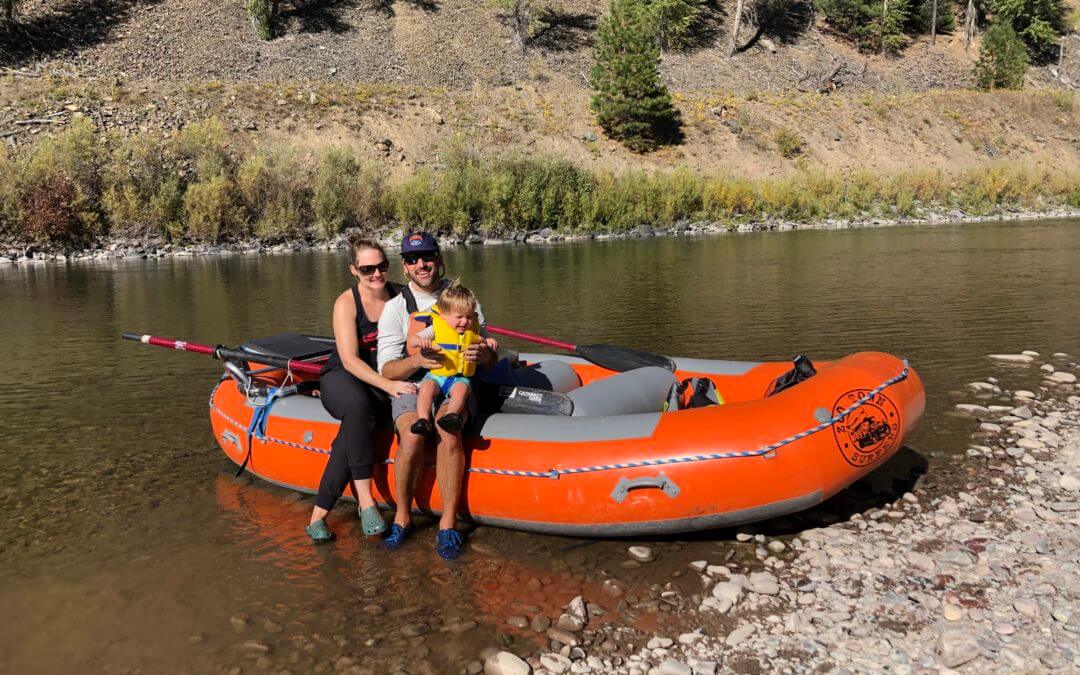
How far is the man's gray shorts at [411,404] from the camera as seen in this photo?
4680 millimetres

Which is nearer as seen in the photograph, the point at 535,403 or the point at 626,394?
the point at 535,403

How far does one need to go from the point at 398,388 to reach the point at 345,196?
26.5m

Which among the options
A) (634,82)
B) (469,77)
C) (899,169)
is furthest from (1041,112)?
(469,77)

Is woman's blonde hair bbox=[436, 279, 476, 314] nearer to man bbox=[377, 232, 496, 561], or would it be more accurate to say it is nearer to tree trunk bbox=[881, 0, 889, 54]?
man bbox=[377, 232, 496, 561]

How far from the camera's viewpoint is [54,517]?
531 cm

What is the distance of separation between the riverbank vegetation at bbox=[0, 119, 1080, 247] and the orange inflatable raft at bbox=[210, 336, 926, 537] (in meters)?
25.6

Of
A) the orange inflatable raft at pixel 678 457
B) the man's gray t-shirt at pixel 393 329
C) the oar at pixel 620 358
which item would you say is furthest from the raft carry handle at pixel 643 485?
the oar at pixel 620 358

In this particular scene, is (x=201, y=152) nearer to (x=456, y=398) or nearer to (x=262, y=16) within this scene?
(x=262, y=16)

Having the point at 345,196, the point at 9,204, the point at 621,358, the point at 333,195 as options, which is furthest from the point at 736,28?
the point at 621,358

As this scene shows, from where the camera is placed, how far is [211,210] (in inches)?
1102

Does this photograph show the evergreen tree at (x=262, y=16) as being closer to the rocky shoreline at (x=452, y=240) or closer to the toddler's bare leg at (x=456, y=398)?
the rocky shoreline at (x=452, y=240)

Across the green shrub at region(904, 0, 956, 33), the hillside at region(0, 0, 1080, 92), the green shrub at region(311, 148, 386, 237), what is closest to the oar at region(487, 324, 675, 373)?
the green shrub at region(311, 148, 386, 237)

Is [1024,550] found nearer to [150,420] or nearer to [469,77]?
[150,420]

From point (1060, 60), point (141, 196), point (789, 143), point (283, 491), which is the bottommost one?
point (283, 491)
